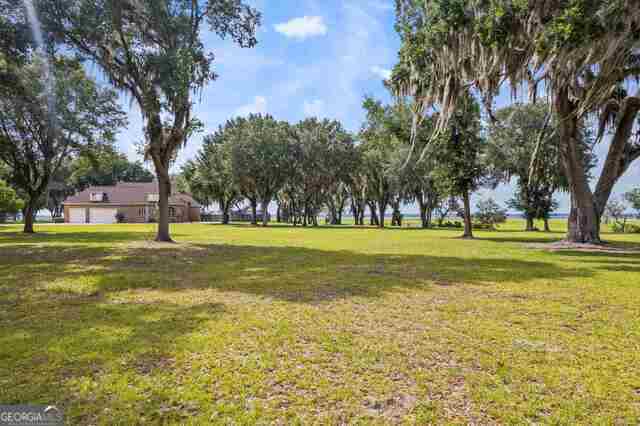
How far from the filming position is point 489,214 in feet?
125

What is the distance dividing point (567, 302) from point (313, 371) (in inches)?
188

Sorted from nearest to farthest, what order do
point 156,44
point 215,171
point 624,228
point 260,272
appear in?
1. point 260,272
2. point 156,44
3. point 624,228
4. point 215,171

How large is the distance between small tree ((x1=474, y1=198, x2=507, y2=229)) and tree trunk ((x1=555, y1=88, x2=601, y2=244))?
24656 mm

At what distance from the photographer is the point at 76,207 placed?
155ft

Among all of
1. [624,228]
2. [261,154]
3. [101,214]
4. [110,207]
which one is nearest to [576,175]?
[624,228]

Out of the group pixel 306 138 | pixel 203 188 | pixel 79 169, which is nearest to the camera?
pixel 79 169

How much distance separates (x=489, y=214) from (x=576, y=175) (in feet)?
85.1

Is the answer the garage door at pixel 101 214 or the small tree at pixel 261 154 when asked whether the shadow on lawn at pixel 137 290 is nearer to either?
the small tree at pixel 261 154

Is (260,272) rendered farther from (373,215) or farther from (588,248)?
(373,215)

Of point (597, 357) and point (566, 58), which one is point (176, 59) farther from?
point (597, 357)

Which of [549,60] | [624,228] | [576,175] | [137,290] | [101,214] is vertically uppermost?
[549,60]

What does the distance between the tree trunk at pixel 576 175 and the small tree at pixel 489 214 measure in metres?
24.7

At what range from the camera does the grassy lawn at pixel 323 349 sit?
252cm

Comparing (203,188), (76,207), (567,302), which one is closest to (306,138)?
(203,188)
